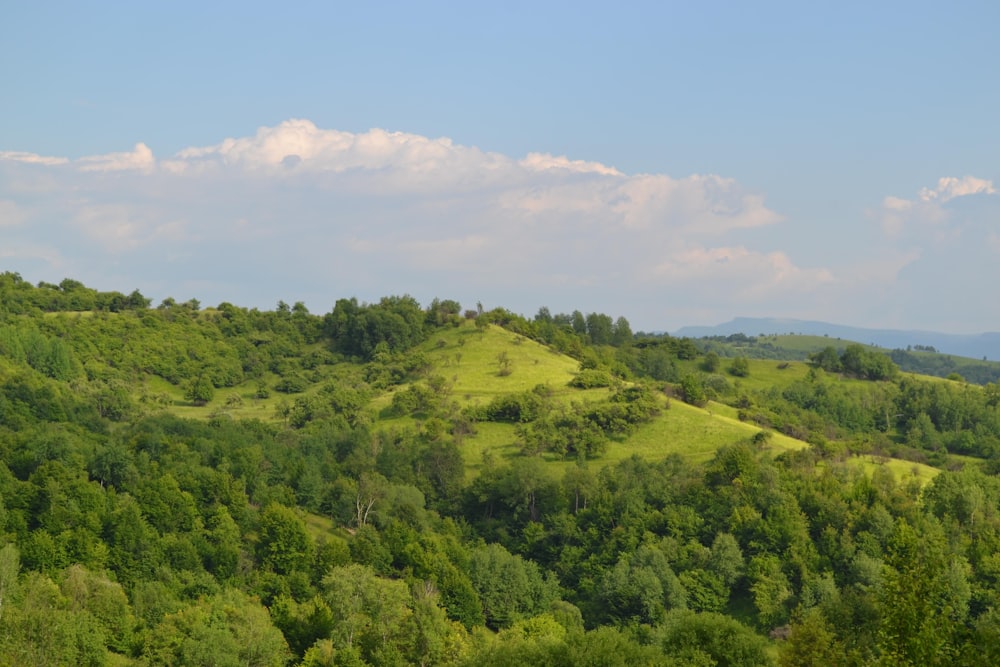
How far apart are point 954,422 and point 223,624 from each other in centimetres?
11985

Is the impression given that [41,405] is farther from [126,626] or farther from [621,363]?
[621,363]

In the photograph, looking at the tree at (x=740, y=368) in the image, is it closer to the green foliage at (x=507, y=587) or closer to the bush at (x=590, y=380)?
the bush at (x=590, y=380)

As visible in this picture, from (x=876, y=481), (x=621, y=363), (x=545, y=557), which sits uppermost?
(x=621, y=363)

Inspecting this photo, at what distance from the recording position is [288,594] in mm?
82562

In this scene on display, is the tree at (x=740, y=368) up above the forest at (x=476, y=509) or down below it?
above

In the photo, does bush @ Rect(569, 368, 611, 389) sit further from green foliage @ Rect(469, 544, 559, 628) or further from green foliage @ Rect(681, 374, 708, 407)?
green foliage @ Rect(469, 544, 559, 628)

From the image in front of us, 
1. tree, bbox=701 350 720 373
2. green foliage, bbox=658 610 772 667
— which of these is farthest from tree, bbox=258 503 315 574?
tree, bbox=701 350 720 373

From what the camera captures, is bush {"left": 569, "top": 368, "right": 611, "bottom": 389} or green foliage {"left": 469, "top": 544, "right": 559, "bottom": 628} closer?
green foliage {"left": 469, "top": 544, "right": 559, "bottom": 628}

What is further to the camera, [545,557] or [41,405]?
[41,405]

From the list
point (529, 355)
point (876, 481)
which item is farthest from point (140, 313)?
point (876, 481)

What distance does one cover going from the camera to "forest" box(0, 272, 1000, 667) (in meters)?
64.4

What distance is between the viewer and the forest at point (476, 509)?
6438cm

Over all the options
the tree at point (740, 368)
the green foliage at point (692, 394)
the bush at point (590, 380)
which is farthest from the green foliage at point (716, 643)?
the tree at point (740, 368)

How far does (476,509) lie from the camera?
→ 114 metres
